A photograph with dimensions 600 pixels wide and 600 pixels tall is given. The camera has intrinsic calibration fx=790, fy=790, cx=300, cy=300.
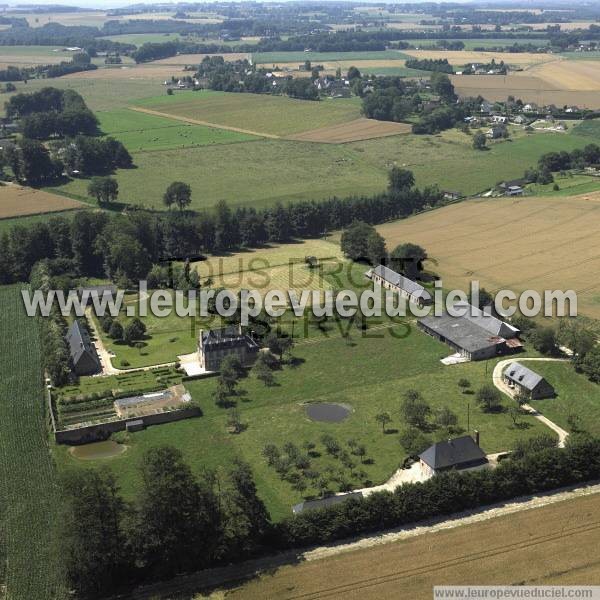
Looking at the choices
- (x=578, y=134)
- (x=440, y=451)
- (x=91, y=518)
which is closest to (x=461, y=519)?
(x=440, y=451)

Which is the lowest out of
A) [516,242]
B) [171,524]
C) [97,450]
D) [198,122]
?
[97,450]

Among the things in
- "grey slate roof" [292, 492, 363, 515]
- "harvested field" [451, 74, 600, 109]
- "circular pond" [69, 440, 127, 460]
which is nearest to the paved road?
"grey slate roof" [292, 492, 363, 515]

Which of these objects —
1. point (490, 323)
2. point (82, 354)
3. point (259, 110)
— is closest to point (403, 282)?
point (490, 323)

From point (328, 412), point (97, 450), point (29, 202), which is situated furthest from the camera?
point (29, 202)

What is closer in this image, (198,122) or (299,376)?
(299,376)

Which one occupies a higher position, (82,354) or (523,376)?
(82,354)

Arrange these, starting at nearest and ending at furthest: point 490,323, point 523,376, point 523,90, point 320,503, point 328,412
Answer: point 320,503, point 328,412, point 523,376, point 490,323, point 523,90

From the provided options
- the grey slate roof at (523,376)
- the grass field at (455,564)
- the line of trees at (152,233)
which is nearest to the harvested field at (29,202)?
the line of trees at (152,233)

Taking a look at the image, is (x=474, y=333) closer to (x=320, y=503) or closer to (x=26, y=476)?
(x=320, y=503)
